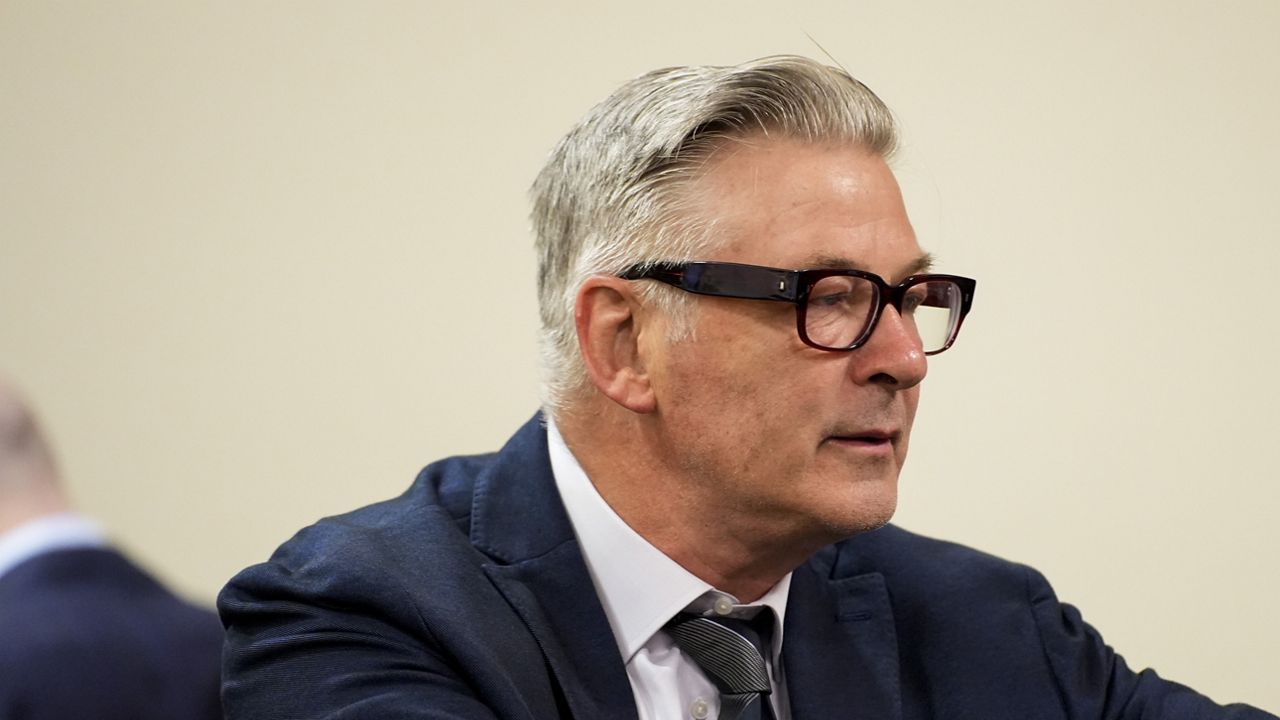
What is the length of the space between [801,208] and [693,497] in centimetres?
36

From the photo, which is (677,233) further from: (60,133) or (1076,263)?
(60,133)

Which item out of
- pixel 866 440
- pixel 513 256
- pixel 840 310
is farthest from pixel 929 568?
pixel 513 256

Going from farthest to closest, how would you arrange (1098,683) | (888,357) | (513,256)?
(513,256) → (1098,683) → (888,357)

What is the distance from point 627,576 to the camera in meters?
1.75

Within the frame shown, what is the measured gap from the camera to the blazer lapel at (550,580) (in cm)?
166

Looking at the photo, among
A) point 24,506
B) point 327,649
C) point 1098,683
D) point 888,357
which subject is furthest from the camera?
point 1098,683

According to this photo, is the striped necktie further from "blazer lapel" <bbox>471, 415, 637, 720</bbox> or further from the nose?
the nose

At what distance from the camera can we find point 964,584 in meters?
1.95

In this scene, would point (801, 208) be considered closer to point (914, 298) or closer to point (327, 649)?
point (914, 298)

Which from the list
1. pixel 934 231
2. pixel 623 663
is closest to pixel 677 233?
pixel 623 663

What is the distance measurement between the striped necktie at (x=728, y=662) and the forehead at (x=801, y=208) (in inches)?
16.9

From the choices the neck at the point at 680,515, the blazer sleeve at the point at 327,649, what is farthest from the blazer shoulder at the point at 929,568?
the blazer sleeve at the point at 327,649

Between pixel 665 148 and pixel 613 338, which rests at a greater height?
pixel 665 148

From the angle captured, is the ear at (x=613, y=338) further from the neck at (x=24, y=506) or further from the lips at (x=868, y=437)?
the neck at (x=24, y=506)
